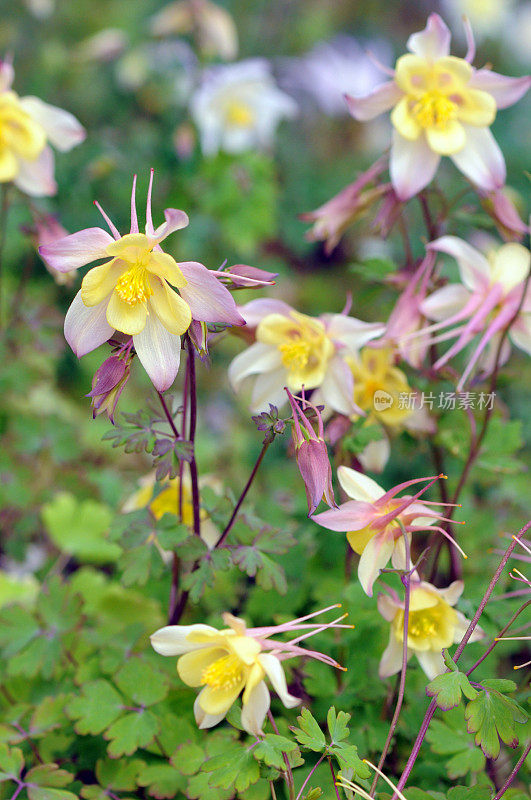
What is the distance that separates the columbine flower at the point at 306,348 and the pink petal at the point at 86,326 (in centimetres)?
26

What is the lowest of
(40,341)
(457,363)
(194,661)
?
(457,363)

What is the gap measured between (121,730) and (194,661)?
212mm

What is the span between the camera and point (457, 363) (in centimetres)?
198

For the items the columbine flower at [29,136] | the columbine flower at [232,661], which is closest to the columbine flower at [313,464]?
the columbine flower at [232,661]

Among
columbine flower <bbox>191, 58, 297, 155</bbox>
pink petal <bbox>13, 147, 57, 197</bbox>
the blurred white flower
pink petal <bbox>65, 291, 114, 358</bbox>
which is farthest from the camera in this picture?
the blurred white flower

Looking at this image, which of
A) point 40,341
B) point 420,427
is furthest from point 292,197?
point 420,427

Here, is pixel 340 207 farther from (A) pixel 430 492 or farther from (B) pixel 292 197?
(B) pixel 292 197

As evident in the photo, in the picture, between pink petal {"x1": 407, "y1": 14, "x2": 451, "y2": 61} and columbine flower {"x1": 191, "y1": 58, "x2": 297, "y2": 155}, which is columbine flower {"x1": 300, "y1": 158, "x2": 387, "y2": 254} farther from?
columbine flower {"x1": 191, "y1": 58, "x2": 297, "y2": 155}

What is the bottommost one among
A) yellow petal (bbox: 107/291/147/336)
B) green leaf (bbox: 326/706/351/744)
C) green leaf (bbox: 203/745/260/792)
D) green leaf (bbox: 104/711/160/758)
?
green leaf (bbox: 104/711/160/758)

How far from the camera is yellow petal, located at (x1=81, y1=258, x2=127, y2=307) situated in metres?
0.77

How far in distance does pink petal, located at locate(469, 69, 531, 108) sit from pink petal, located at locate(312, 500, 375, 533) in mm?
651

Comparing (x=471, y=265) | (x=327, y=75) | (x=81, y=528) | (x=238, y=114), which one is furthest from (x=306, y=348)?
(x=327, y=75)

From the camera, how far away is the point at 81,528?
1485 mm

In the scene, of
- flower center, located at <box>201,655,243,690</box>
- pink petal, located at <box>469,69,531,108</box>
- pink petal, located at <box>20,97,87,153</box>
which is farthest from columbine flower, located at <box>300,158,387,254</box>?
flower center, located at <box>201,655,243,690</box>
